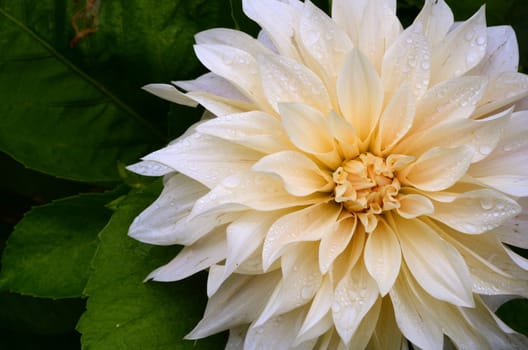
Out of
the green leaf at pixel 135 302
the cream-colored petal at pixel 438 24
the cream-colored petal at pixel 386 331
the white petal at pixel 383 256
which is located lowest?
the green leaf at pixel 135 302

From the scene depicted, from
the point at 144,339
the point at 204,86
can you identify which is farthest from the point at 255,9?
the point at 144,339

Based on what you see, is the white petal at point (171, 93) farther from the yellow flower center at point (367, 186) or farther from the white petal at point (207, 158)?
the yellow flower center at point (367, 186)

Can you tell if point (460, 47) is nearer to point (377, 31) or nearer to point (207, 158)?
point (377, 31)

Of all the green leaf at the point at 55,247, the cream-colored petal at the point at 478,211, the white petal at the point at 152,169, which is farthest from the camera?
the green leaf at the point at 55,247

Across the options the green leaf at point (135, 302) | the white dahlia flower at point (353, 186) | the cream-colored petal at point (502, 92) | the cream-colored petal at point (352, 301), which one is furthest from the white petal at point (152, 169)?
the cream-colored petal at point (502, 92)

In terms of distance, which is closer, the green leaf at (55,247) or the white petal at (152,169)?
the white petal at (152,169)

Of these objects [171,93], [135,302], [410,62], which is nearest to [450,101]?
[410,62]

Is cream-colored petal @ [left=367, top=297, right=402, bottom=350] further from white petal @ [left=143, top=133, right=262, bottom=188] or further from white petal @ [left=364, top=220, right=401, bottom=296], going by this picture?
white petal @ [left=143, top=133, right=262, bottom=188]

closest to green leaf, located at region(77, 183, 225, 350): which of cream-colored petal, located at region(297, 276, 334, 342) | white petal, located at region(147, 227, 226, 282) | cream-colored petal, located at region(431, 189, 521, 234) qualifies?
white petal, located at region(147, 227, 226, 282)

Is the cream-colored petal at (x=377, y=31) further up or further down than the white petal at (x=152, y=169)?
further up
